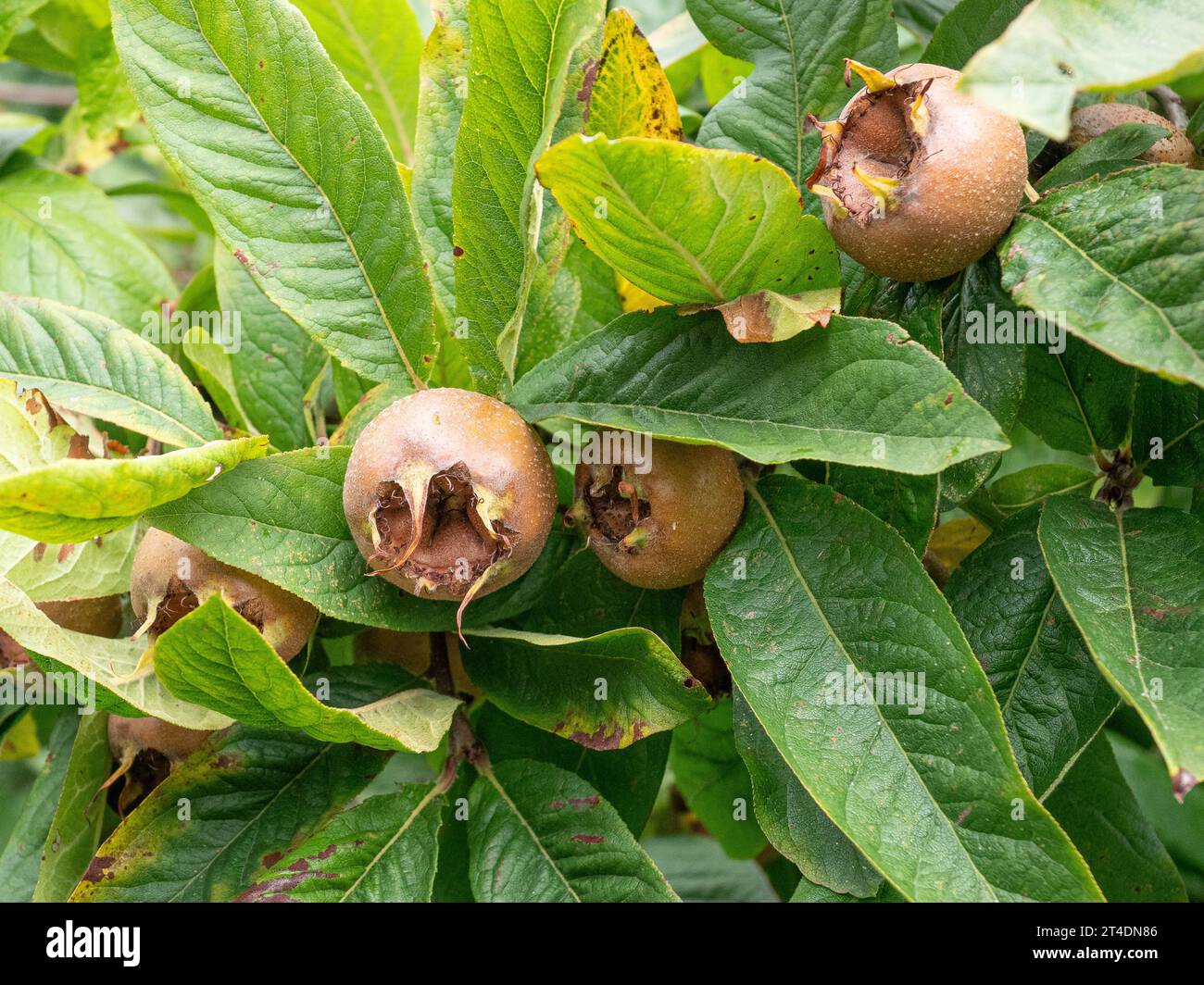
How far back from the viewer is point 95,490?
1150 millimetres

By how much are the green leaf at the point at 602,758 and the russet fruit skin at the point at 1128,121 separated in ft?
3.50

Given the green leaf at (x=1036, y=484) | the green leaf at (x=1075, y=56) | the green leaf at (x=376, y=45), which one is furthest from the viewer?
the green leaf at (x=376, y=45)

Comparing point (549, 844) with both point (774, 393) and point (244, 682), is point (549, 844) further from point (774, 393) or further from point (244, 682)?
point (774, 393)

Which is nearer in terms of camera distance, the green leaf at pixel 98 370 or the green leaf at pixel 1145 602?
the green leaf at pixel 1145 602

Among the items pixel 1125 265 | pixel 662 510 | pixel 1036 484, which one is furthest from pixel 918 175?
pixel 1036 484

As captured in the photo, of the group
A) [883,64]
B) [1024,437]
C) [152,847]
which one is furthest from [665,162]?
[1024,437]

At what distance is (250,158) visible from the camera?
4.70 ft

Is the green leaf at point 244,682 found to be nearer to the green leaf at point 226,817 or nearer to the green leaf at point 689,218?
the green leaf at point 226,817

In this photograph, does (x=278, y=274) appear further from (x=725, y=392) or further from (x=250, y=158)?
(x=725, y=392)

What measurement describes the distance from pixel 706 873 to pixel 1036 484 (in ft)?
5.52

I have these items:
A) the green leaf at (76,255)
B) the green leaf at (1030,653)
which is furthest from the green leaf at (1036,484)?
the green leaf at (76,255)

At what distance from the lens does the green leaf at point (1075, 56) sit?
0.88m

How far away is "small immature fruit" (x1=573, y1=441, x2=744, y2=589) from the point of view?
1.36 meters

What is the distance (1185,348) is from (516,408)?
30.7 inches
